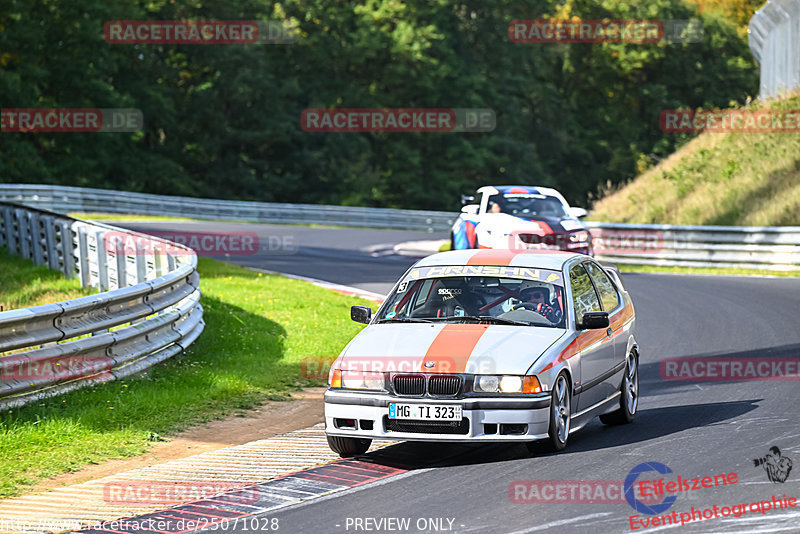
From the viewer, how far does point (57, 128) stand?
54.6m

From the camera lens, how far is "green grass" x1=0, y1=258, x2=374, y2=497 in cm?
898

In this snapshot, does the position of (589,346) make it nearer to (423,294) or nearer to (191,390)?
(423,294)

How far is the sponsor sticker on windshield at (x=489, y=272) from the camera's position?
974cm

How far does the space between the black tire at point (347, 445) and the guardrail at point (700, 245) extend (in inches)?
735

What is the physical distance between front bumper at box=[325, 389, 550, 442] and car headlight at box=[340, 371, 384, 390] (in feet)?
0.22

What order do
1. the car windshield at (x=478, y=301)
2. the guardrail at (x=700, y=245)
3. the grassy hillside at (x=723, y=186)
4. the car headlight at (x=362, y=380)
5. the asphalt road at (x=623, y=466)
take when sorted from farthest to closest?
the grassy hillside at (x=723, y=186) → the guardrail at (x=700, y=245) → the car windshield at (x=478, y=301) → the car headlight at (x=362, y=380) → the asphalt road at (x=623, y=466)

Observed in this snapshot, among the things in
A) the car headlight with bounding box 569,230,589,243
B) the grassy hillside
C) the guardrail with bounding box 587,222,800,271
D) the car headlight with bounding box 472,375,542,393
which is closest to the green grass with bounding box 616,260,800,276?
the guardrail with bounding box 587,222,800,271

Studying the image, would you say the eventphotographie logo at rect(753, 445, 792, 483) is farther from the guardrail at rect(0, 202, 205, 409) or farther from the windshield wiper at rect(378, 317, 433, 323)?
the guardrail at rect(0, 202, 205, 409)

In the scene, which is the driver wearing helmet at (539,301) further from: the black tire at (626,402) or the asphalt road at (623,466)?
the black tire at (626,402)

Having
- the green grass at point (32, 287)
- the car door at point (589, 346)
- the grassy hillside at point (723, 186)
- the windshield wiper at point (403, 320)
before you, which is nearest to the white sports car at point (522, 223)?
the green grass at point (32, 287)

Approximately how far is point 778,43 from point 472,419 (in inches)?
1180

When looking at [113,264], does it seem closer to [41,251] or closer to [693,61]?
[41,251]

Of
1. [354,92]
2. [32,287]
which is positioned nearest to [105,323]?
[32,287]

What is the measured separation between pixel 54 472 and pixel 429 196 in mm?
58600
